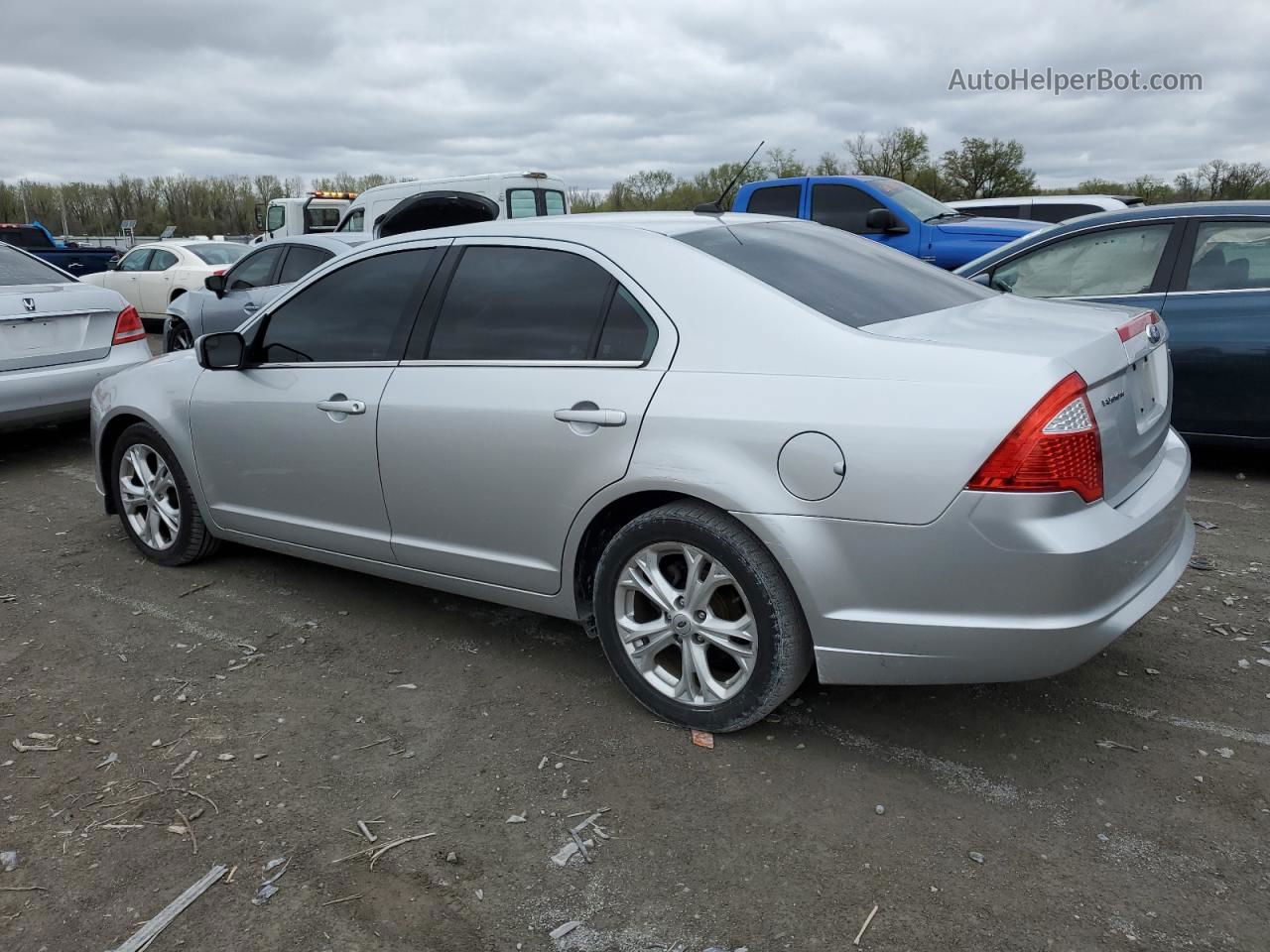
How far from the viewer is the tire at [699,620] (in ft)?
9.66

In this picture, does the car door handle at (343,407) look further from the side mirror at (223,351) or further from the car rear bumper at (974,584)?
the car rear bumper at (974,584)

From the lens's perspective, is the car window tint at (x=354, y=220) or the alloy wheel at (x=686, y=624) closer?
the alloy wheel at (x=686, y=624)

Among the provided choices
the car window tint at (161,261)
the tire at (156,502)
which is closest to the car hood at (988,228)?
the tire at (156,502)

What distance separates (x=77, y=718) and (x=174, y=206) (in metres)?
87.0

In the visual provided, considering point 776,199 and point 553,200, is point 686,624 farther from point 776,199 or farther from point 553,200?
point 553,200

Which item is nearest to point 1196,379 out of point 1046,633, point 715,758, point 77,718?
point 1046,633

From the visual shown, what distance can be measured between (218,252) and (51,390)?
10.1 meters

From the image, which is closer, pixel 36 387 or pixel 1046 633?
pixel 1046 633

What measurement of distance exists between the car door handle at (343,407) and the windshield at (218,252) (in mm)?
13025

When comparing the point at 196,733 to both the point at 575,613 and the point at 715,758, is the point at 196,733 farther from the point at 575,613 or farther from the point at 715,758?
the point at 715,758

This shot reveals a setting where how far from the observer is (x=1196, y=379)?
5.72 metres

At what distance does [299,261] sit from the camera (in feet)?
32.9

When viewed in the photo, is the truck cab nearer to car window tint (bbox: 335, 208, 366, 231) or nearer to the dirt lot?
car window tint (bbox: 335, 208, 366, 231)

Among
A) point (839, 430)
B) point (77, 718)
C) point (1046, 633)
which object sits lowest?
point (77, 718)
